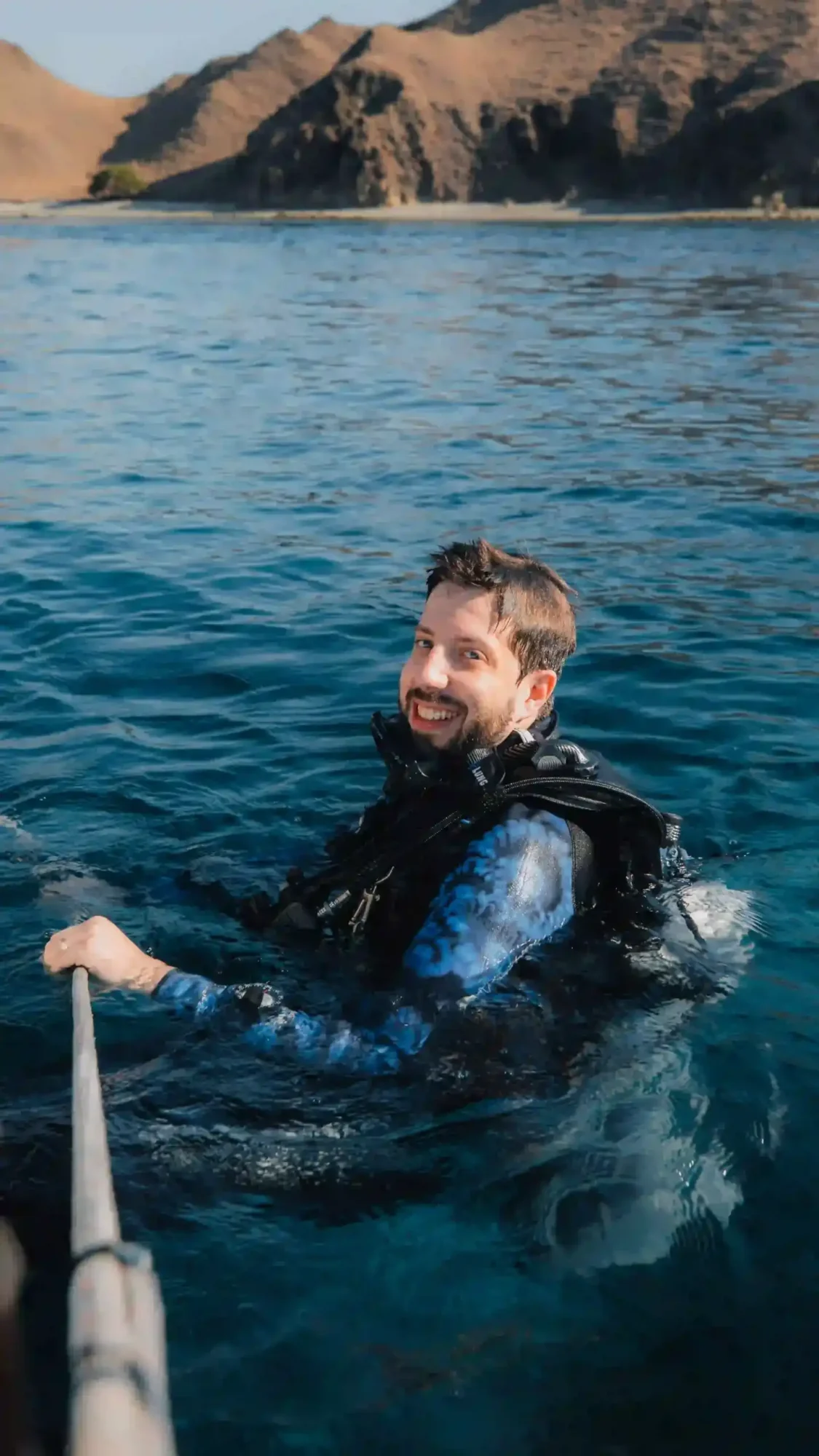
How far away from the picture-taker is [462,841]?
4020mm

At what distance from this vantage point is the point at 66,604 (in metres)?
8.86

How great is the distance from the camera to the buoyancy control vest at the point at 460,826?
3.98m

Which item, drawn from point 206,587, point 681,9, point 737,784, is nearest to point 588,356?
point 206,587

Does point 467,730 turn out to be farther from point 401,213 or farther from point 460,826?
point 401,213

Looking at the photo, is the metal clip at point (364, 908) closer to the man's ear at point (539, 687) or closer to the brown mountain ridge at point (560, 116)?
the man's ear at point (539, 687)

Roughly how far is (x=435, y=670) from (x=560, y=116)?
110m

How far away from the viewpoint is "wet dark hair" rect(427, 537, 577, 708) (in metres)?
4.09

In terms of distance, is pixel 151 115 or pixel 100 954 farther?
pixel 151 115

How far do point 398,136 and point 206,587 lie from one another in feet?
339

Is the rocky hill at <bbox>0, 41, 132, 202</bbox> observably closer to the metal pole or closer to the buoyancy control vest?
the buoyancy control vest

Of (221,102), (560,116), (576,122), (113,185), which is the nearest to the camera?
(576,122)

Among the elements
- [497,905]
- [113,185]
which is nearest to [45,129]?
[113,185]

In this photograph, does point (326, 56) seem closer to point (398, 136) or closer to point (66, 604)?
point (398, 136)

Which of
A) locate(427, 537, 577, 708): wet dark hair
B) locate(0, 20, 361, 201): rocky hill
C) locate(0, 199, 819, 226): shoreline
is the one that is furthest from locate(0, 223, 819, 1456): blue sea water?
locate(0, 20, 361, 201): rocky hill
